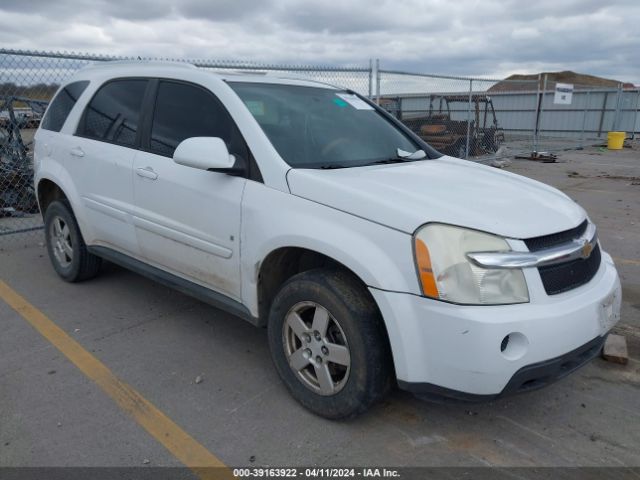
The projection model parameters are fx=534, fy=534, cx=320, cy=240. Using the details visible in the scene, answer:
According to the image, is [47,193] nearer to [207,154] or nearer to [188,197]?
[188,197]

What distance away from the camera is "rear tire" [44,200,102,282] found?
468cm

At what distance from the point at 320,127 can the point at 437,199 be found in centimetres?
118

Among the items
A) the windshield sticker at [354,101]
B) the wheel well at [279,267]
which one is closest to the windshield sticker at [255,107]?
the windshield sticker at [354,101]

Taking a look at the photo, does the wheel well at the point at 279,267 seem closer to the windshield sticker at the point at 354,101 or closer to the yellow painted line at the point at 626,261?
the windshield sticker at the point at 354,101

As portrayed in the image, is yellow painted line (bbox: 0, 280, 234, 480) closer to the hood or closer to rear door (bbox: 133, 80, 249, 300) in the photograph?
rear door (bbox: 133, 80, 249, 300)

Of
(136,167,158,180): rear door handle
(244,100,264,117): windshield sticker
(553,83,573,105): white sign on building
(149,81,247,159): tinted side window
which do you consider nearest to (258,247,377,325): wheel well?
(149,81,247,159): tinted side window

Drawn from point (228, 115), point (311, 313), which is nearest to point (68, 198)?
point (228, 115)

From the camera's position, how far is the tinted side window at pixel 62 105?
462cm

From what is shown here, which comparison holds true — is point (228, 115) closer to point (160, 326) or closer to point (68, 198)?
point (160, 326)

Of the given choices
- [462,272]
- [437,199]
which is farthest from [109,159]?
[462,272]

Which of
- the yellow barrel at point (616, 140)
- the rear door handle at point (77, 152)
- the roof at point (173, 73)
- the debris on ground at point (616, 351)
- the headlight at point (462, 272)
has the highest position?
the roof at point (173, 73)

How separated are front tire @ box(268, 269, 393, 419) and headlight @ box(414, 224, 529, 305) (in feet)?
1.28

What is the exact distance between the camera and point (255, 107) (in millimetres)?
3316

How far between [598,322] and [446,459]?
3.32 feet
